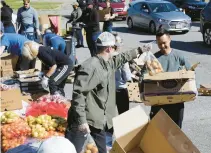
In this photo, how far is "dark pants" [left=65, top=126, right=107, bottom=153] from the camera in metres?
5.07

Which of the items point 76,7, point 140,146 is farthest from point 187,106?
point 76,7

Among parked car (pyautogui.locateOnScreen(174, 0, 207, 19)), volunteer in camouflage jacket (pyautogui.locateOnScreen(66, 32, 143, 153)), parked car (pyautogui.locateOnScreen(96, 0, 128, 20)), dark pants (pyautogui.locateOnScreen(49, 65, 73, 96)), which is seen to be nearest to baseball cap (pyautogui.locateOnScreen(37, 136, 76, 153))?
volunteer in camouflage jacket (pyautogui.locateOnScreen(66, 32, 143, 153))

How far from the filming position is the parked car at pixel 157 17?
60.7 feet

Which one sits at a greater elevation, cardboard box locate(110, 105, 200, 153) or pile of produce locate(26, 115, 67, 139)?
cardboard box locate(110, 105, 200, 153)

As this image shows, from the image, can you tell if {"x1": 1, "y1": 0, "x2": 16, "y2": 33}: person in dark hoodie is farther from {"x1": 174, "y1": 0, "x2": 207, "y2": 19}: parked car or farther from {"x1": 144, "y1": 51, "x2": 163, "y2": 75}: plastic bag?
{"x1": 174, "y1": 0, "x2": 207, "y2": 19}: parked car

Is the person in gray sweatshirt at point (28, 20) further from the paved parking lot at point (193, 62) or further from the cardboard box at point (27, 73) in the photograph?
the cardboard box at point (27, 73)

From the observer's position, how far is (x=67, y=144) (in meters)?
3.13

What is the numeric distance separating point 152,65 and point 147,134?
0.92 m

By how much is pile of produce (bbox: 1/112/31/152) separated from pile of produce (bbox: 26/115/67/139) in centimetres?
11

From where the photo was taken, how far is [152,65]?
17.1 ft

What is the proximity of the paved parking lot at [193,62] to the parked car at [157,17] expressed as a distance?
383mm

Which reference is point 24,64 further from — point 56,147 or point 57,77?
point 56,147

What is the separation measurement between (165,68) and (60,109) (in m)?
2.10

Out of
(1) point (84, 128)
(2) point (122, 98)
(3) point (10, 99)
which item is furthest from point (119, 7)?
(1) point (84, 128)
